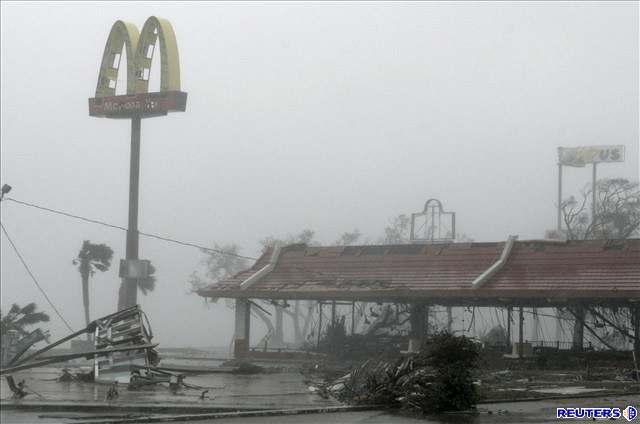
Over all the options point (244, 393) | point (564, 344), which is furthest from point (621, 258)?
point (244, 393)

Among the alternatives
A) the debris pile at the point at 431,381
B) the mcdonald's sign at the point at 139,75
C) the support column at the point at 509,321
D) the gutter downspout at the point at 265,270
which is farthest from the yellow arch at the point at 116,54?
the debris pile at the point at 431,381

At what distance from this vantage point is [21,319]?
40812 millimetres

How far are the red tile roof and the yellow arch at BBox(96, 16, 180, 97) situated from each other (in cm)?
935

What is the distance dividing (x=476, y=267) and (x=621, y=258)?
17.1 feet

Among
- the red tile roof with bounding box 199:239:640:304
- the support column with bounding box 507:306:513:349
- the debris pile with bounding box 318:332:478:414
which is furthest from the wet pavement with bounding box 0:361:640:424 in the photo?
the support column with bounding box 507:306:513:349

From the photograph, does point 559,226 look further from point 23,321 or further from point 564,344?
point 23,321

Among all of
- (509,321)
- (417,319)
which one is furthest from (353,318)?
(509,321)

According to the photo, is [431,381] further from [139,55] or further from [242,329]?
[139,55]

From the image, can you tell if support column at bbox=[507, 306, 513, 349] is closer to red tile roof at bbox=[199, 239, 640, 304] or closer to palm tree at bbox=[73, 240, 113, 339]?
red tile roof at bbox=[199, 239, 640, 304]

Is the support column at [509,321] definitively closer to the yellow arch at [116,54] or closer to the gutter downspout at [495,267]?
the gutter downspout at [495,267]

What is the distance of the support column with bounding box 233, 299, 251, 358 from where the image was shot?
136 feet

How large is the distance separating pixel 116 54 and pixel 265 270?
43.4 feet

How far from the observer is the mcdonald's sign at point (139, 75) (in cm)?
4581

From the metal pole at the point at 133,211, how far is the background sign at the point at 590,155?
136ft
